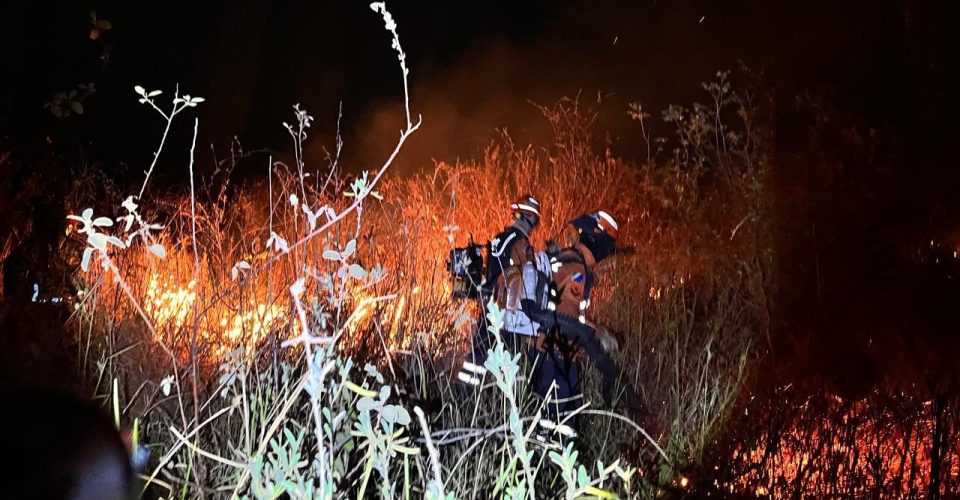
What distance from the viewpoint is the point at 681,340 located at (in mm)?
4711

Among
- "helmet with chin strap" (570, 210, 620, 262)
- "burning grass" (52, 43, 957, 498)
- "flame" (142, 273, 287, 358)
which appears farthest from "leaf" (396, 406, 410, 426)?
"helmet with chin strap" (570, 210, 620, 262)

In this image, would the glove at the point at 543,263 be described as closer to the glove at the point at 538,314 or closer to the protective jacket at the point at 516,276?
the protective jacket at the point at 516,276

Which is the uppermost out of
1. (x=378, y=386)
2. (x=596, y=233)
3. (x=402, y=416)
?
(x=596, y=233)

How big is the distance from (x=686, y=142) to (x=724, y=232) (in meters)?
1.27

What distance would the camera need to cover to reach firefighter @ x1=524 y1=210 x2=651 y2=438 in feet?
13.0

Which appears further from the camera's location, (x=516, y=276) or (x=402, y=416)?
(x=516, y=276)

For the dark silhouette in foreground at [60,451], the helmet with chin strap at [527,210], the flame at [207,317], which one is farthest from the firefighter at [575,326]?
the dark silhouette in foreground at [60,451]

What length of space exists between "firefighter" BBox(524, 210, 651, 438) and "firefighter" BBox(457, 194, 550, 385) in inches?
3.4

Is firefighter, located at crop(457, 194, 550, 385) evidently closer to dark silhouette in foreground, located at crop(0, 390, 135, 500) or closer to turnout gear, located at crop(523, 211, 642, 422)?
turnout gear, located at crop(523, 211, 642, 422)

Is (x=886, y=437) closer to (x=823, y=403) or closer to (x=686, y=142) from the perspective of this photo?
(x=823, y=403)

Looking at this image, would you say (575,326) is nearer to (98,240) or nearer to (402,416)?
(402,416)

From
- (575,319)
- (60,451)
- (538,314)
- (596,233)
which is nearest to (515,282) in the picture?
(538,314)

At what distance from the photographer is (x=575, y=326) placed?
405 centimetres

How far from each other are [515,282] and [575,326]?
0.42 m
